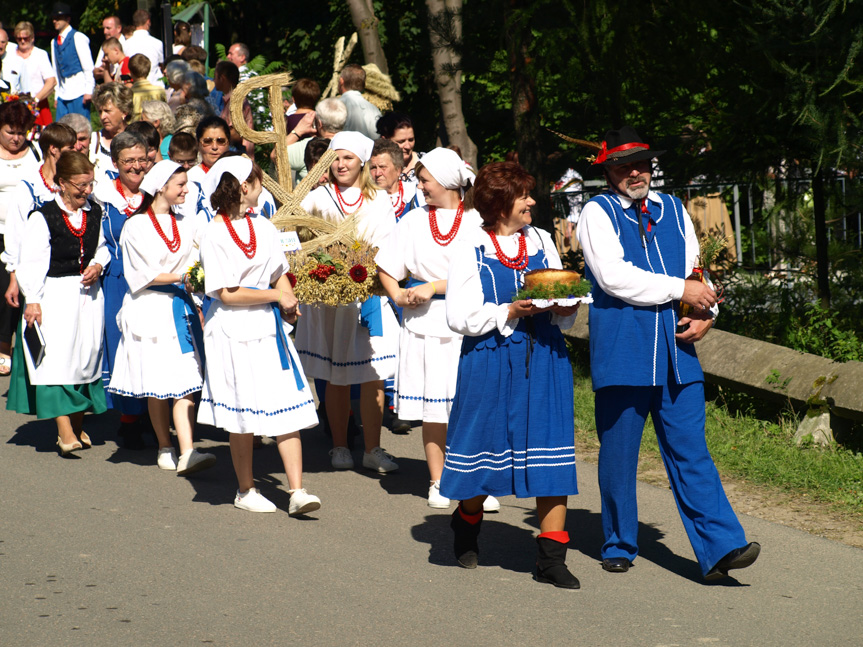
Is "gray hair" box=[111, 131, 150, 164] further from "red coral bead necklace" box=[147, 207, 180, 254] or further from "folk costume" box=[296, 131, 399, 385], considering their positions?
Answer: "folk costume" box=[296, 131, 399, 385]

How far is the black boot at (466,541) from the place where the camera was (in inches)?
212

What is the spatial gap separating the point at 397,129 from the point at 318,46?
490 inches

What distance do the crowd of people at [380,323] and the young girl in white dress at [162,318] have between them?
0.01 m

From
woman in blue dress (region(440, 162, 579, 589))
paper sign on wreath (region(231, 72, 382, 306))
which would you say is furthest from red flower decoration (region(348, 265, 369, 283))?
woman in blue dress (region(440, 162, 579, 589))

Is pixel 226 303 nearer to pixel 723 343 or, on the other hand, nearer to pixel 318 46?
pixel 723 343

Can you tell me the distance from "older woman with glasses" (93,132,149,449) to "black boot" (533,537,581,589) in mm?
3808

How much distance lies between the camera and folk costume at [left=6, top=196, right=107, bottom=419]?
24.7 feet

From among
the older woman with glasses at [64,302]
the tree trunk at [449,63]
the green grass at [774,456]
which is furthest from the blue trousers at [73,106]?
the green grass at [774,456]

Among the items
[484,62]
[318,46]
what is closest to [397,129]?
[484,62]

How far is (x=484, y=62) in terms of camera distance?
9.95 meters

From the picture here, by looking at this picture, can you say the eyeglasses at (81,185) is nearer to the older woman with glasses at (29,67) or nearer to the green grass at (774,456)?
the green grass at (774,456)

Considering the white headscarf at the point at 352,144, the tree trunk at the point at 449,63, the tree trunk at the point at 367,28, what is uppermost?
the tree trunk at the point at 367,28

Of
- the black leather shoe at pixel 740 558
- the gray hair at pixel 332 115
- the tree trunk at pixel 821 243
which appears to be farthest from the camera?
the gray hair at pixel 332 115

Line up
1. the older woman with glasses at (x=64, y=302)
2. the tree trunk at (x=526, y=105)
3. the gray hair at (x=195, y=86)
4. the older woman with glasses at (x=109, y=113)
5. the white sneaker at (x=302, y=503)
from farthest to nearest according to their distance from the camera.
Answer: the gray hair at (x=195, y=86) → the older woman with glasses at (x=109, y=113) → the tree trunk at (x=526, y=105) → the older woman with glasses at (x=64, y=302) → the white sneaker at (x=302, y=503)
